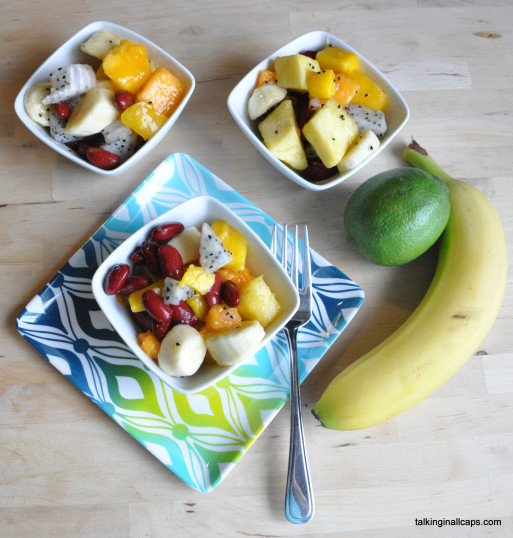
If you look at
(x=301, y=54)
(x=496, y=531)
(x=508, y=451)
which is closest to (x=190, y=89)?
(x=301, y=54)

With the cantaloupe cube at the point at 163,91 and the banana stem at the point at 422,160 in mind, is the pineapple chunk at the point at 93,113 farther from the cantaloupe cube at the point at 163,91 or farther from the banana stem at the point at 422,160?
the banana stem at the point at 422,160

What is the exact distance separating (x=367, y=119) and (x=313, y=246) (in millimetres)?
351

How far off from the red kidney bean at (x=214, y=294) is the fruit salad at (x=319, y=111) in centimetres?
39

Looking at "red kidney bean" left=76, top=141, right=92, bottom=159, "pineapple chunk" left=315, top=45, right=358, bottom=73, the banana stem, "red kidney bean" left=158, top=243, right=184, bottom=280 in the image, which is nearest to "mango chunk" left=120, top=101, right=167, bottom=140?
"red kidney bean" left=76, top=141, right=92, bottom=159

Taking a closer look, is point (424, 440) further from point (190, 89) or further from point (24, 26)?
point (24, 26)

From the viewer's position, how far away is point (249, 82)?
138 centimetres

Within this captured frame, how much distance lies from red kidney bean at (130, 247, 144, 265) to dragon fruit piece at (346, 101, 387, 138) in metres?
0.63

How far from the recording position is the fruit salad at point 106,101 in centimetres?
127

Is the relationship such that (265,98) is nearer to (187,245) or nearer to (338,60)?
(338,60)

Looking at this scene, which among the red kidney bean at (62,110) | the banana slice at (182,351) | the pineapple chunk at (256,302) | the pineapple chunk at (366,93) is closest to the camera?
the banana slice at (182,351)

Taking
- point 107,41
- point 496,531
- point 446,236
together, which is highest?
point 107,41

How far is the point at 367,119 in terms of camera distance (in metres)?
1.36

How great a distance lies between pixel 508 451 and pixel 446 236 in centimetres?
56

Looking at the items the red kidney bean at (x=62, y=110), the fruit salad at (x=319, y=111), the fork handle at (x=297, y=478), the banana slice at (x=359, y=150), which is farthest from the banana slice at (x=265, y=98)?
the fork handle at (x=297, y=478)
